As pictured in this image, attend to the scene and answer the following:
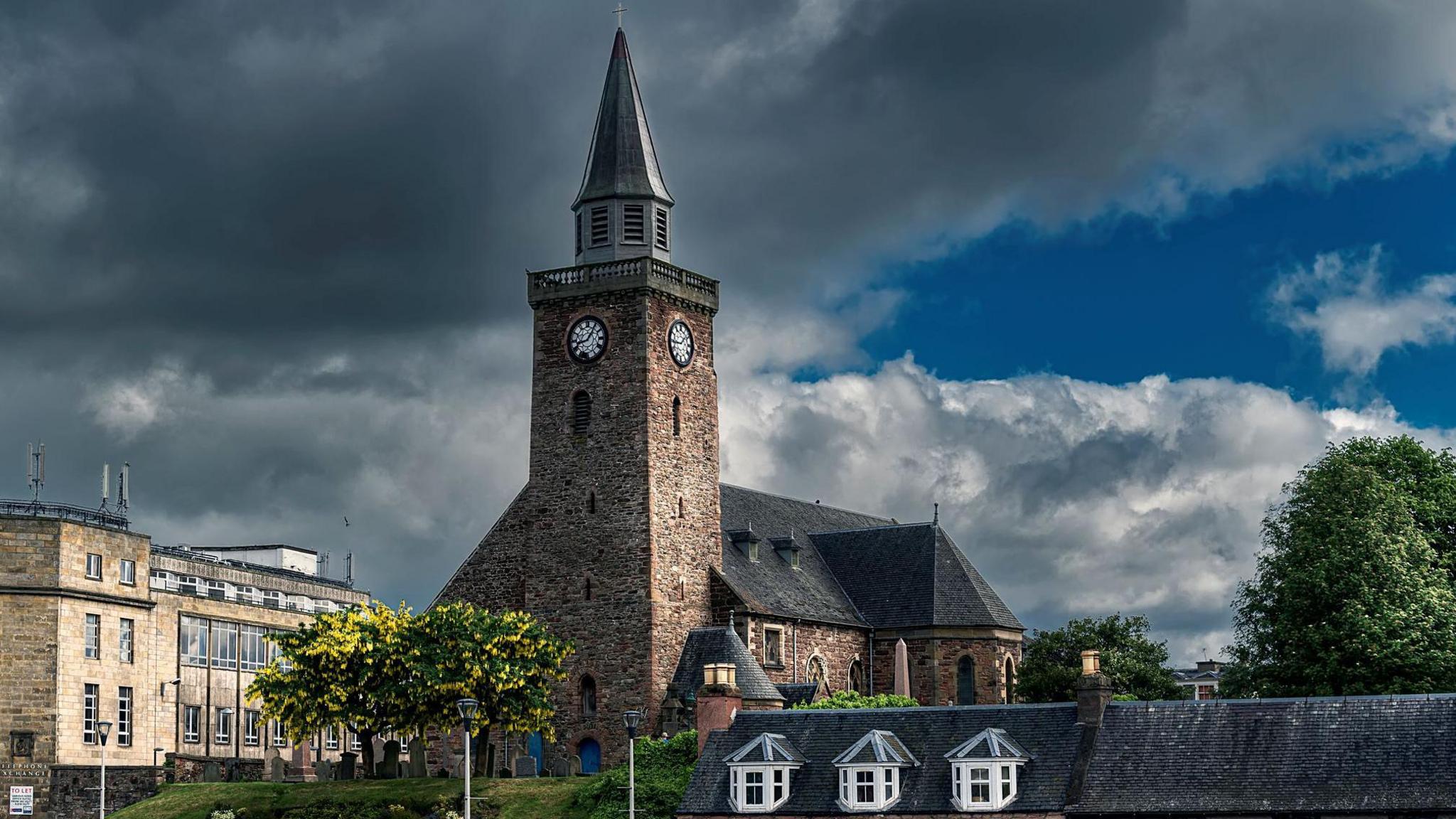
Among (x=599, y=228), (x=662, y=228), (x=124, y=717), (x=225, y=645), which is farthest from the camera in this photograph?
(x=225, y=645)

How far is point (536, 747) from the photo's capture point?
245 ft

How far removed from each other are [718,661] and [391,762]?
42.4ft

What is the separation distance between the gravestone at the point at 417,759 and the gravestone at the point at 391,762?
553 mm

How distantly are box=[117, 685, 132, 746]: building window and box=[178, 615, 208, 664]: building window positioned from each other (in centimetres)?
894

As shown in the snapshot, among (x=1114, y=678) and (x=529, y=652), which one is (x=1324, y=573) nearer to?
(x=1114, y=678)

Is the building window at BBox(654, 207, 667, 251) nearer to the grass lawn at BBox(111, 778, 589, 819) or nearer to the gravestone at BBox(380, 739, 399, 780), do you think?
the gravestone at BBox(380, 739, 399, 780)

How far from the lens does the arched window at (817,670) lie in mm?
80812

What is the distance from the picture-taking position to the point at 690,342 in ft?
258

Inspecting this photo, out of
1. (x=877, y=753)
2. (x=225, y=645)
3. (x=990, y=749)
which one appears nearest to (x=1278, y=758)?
(x=990, y=749)

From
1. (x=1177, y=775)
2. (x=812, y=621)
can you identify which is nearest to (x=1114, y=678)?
(x=812, y=621)

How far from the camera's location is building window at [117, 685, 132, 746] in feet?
278

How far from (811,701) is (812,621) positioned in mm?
A: 11577

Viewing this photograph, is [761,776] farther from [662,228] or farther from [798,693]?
[662,228]

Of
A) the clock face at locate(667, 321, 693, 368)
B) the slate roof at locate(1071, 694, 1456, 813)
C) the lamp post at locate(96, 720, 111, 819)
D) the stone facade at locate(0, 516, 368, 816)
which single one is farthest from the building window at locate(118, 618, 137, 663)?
the slate roof at locate(1071, 694, 1456, 813)
